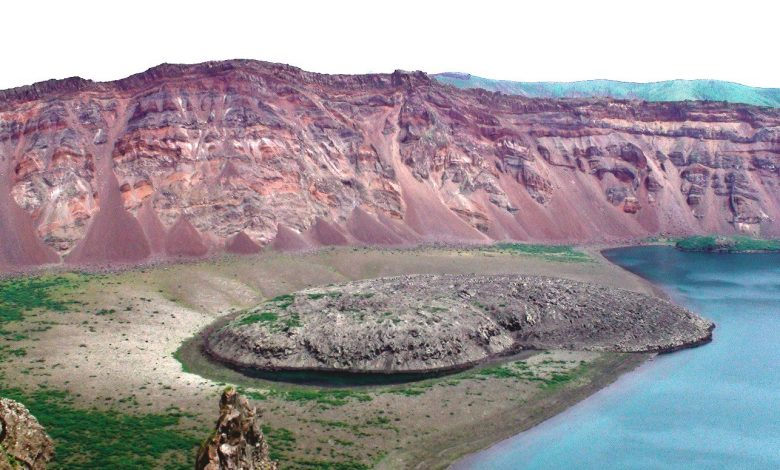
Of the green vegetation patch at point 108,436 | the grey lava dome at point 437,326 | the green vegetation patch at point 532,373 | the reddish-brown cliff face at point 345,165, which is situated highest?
the reddish-brown cliff face at point 345,165

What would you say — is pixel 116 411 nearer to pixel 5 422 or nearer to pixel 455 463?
pixel 5 422

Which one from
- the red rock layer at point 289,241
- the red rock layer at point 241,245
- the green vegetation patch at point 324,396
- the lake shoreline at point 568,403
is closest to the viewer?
the lake shoreline at point 568,403

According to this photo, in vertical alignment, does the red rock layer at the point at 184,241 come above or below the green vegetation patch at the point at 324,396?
above

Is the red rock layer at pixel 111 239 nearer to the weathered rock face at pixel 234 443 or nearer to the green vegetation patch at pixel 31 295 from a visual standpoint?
the green vegetation patch at pixel 31 295

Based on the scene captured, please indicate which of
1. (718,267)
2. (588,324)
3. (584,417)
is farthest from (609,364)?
(718,267)

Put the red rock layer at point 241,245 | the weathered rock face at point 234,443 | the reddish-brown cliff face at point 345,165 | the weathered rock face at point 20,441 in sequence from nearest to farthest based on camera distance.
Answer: the weathered rock face at point 234,443 < the weathered rock face at point 20,441 < the red rock layer at point 241,245 < the reddish-brown cliff face at point 345,165

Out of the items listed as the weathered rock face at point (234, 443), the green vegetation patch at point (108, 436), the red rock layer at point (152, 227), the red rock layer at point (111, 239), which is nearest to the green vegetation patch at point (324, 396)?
the green vegetation patch at point (108, 436)

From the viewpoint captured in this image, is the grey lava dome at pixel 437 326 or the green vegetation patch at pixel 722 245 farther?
the green vegetation patch at pixel 722 245

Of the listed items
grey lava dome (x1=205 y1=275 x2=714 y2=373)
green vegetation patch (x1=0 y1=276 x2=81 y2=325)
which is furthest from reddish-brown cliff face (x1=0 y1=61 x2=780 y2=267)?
grey lava dome (x1=205 y1=275 x2=714 y2=373)
